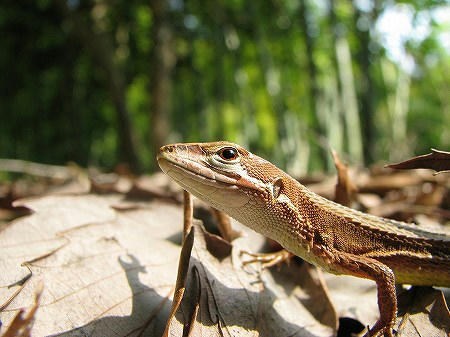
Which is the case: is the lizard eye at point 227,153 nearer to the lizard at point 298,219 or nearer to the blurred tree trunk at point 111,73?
the lizard at point 298,219

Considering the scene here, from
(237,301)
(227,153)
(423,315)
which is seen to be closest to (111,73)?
(227,153)

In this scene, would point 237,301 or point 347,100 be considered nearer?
point 237,301

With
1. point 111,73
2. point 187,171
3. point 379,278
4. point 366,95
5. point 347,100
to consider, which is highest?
point 187,171

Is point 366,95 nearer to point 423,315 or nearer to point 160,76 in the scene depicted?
point 160,76

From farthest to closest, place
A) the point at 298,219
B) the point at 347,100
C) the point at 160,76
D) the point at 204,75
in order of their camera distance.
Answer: the point at 204,75, the point at 347,100, the point at 160,76, the point at 298,219

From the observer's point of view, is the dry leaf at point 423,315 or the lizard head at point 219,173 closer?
the dry leaf at point 423,315

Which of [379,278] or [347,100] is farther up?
[379,278]

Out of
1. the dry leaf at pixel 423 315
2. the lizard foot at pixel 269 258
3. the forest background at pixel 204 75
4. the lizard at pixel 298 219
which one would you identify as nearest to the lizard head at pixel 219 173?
the lizard at pixel 298 219
